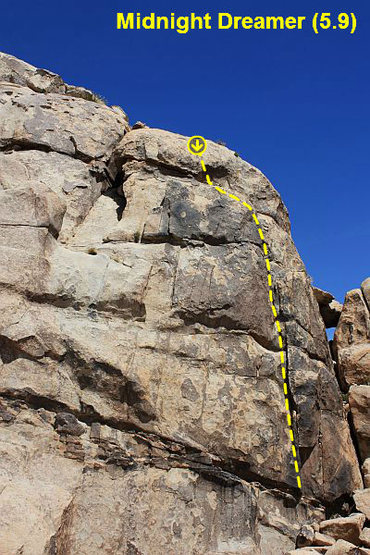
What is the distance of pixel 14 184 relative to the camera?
12055 millimetres

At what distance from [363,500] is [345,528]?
1.46m

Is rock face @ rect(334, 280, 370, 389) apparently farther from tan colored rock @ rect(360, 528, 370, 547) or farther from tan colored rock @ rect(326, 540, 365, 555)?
tan colored rock @ rect(326, 540, 365, 555)

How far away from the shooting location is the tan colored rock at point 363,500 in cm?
1145

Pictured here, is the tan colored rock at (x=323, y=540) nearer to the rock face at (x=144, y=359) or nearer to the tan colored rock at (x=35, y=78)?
the rock face at (x=144, y=359)

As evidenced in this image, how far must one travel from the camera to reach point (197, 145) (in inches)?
564

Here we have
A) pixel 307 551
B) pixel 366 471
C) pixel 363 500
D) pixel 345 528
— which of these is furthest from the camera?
pixel 366 471

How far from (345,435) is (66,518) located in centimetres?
730

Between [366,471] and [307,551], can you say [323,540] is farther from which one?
[366,471]

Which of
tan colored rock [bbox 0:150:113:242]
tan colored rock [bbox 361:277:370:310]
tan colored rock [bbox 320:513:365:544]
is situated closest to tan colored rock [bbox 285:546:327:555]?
tan colored rock [bbox 320:513:365:544]

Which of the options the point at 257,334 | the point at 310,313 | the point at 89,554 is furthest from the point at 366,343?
the point at 89,554

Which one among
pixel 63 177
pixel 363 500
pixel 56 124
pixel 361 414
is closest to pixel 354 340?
pixel 361 414

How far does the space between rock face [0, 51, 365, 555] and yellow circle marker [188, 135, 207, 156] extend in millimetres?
247

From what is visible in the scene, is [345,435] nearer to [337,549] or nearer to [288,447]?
[288,447]

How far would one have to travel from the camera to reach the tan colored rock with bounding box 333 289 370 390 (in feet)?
50.3
